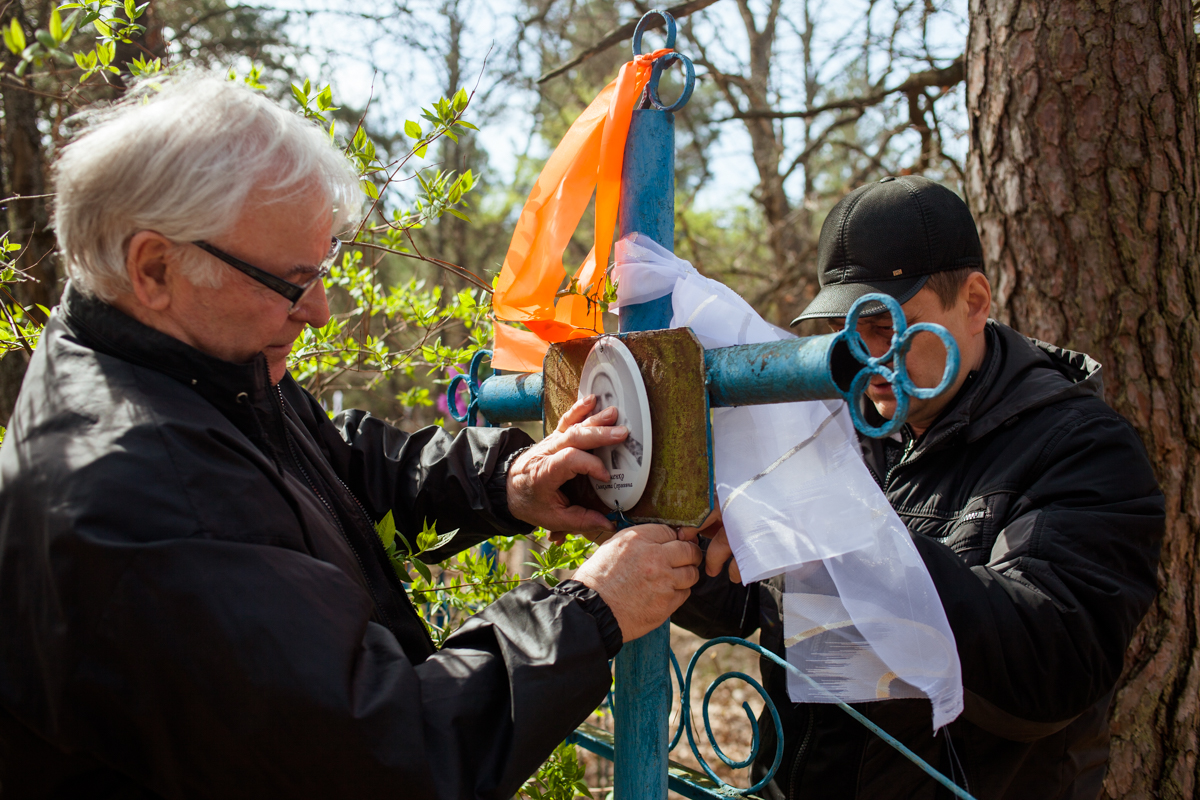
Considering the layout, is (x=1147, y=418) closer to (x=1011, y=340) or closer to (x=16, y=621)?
(x=1011, y=340)

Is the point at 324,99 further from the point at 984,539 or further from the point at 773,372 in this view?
the point at 984,539

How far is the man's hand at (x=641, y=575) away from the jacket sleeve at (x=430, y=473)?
1.71 ft

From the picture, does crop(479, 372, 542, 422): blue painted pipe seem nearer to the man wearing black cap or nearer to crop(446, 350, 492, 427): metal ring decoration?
crop(446, 350, 492, 427): metal ring decoration

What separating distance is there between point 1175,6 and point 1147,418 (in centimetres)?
126

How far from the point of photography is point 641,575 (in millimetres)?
1246

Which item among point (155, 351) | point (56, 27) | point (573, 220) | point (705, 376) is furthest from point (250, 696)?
point (573, 220)

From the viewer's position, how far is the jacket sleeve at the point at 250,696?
3.18ft

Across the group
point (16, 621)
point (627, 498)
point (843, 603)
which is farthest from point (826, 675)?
point (16, 621)

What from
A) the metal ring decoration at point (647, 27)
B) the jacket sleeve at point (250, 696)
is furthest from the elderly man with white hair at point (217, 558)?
the metal ring decoration at point (647, 27)

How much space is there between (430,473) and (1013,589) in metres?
1.20

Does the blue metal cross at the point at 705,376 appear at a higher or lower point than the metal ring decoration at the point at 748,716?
higher

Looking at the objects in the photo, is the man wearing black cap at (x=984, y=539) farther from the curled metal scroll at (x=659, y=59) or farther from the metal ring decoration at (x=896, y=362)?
the curled metal scroll at (x=659, y=59)

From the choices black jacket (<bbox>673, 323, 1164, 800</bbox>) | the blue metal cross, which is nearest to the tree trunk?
black jacket (<bbox>673, 323, 1164, 800</bbox>)

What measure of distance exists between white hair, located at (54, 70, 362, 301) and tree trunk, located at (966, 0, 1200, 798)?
228cm
